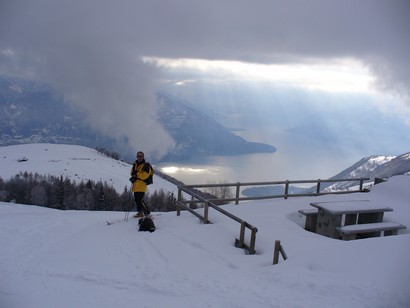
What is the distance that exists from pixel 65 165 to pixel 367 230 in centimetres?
13235

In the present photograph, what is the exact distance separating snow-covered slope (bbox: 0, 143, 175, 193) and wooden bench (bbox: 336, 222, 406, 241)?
3715 inches

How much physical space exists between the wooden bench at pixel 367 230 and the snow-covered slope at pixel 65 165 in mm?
94371

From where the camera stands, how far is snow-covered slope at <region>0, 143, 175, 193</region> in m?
111

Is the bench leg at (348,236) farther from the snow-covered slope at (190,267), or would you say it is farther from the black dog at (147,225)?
the black dog at (147,225)

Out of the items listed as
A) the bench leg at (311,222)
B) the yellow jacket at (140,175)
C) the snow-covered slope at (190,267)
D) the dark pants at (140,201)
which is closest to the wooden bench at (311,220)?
the bench leg at (311,222)

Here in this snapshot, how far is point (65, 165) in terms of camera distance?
425ft

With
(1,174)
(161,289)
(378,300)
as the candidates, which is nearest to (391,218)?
(378,300)

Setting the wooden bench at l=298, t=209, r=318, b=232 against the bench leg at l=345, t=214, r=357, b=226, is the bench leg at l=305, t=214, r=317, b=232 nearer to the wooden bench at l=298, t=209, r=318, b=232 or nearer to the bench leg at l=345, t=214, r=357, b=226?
the wooden bench at l=298, t=209, r=318, b=232

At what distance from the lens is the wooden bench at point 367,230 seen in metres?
10.6

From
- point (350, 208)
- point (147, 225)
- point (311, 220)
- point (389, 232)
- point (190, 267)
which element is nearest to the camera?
point (190, 267)

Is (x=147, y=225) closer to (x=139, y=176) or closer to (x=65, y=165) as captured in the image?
(x=139, y=176)

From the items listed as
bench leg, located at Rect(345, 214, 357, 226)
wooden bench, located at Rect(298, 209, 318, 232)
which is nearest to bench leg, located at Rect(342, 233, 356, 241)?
bench leg, located at Rect(345, 214, 357, 226)

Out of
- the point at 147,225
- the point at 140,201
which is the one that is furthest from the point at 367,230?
the point at 140,201

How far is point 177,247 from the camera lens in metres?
9.69
